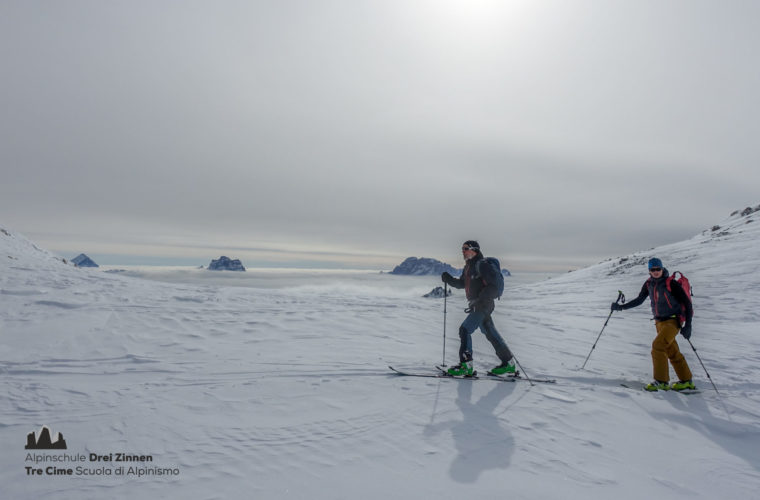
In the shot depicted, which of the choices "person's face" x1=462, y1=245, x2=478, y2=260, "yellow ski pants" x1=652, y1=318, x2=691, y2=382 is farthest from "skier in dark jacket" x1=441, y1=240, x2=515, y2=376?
"yellow ski pants" x1=652, y1=318, x2=691, y2=382

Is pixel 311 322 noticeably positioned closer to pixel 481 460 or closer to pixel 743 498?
pixel 481 460

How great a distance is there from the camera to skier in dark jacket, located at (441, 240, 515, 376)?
251 inches

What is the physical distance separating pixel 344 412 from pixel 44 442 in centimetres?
328

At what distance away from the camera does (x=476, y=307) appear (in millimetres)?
6504

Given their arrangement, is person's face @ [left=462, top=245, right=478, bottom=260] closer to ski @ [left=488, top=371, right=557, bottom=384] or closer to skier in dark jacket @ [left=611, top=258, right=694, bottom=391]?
ski @ [left=488, top=371, right=557, bottom=384]

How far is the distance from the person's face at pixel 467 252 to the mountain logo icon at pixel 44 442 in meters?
6.22

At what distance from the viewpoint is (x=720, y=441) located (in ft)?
14.9

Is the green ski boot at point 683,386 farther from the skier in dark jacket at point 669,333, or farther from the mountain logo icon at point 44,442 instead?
the mountain logo icon at point 44,442

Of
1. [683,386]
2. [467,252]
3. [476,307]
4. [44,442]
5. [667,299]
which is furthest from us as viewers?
[467,252]

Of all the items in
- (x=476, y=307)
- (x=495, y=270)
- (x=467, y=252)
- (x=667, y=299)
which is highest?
(x=467, y=252)

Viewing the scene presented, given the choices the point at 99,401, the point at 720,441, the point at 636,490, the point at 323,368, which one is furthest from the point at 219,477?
the point at 720,441

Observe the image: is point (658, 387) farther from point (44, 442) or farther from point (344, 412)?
point (44, 442)

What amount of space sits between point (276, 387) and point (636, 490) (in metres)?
4.66

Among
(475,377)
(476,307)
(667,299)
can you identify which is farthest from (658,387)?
(476,307)
